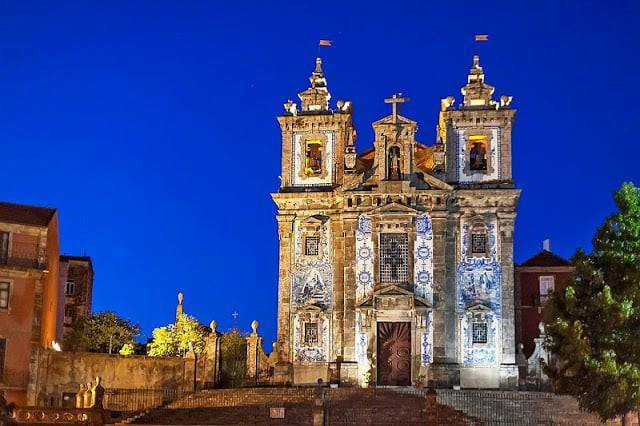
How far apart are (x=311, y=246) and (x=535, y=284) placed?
13211 mm

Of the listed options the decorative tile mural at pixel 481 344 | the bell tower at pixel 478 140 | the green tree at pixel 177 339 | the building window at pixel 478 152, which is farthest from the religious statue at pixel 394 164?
the green tree at pixel 177 339

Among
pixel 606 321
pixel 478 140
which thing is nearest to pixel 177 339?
pixel 478 140

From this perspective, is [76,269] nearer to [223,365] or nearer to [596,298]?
[223,365]

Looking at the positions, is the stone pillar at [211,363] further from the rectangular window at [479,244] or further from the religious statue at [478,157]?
the religious statue at [478,157]

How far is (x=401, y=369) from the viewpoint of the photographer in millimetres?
45719

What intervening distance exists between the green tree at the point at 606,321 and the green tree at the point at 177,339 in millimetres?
27431

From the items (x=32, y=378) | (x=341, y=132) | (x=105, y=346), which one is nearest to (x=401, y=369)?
(x=341, y=132)

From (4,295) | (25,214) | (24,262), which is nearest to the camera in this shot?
(4,295)

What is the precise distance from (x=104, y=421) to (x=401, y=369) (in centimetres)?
1581

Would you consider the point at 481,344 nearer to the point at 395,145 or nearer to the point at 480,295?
the point at 480,295

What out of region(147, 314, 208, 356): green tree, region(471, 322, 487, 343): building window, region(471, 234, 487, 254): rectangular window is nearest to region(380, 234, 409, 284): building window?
region(471, 234, 487, 254): rectangular window

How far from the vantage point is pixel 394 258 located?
46688 mm

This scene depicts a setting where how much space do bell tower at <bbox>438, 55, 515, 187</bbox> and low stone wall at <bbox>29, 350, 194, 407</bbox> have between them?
49.4 feet

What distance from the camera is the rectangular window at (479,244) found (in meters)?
46.6
